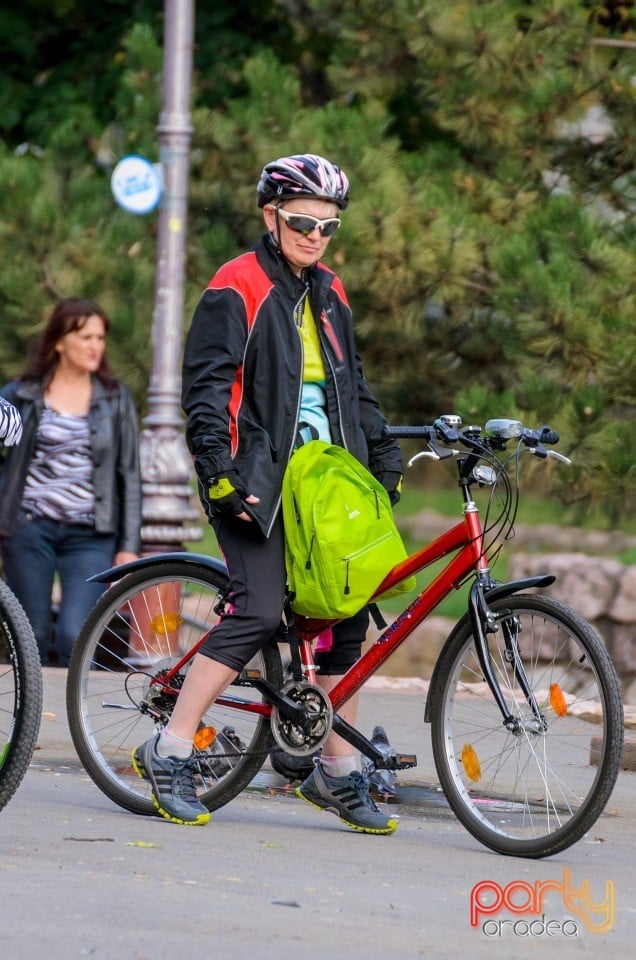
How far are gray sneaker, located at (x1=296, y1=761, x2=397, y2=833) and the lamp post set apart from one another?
4640mm

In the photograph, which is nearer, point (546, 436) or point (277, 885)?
point (277, 885)

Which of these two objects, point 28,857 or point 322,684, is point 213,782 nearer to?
point 322,684

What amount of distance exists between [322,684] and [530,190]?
19.2 ft

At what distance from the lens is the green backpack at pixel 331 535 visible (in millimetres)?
4977

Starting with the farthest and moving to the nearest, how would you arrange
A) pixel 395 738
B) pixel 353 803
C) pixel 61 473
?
1. pixel 61 473
2. pixel 395 738
3. pixel 353 803

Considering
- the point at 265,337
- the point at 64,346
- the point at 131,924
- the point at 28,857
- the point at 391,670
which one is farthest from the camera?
the point at 391,670

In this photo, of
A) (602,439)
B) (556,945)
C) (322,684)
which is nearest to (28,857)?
(322,684)

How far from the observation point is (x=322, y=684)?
5305 millimetres

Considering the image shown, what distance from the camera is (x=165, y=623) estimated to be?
5500 mm

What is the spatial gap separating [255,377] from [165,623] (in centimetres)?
88

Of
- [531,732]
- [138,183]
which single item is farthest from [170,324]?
[531,732]

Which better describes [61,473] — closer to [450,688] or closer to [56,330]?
[56,330]

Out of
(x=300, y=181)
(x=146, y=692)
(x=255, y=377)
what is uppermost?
(x=300, y=181)

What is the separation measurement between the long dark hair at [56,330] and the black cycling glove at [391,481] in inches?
117
